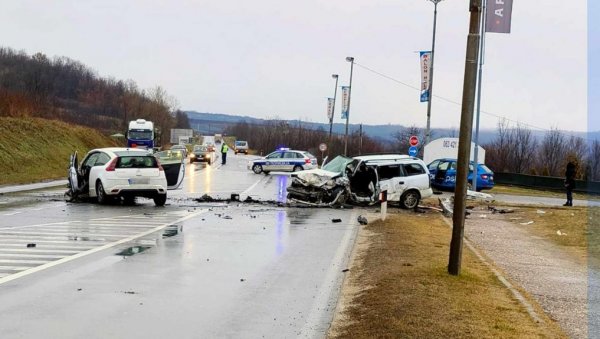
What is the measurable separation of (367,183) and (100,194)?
8.44 metres

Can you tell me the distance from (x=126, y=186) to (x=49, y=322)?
40.0ft

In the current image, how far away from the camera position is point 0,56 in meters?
125

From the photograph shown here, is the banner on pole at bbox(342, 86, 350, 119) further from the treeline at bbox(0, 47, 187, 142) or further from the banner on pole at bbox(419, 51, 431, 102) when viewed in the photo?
the treeline at bbox(0, 47, 187, 142)

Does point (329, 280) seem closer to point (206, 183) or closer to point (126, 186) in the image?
point (126, 186)

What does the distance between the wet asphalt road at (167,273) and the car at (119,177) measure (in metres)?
1.39

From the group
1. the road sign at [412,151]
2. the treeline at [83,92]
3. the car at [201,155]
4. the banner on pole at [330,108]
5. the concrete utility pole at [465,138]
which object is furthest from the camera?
the treeline at [83,92]

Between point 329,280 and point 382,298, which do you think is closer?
point 382,298

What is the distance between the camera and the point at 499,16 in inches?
771

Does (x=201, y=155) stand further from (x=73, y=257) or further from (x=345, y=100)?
(x=73, y=257)

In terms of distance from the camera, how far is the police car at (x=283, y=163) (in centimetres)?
4038

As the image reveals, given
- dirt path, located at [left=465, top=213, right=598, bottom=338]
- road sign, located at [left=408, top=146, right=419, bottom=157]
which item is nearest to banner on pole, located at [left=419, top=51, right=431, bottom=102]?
road sign, located at [left=408, top=146, right=419, bottom=157]

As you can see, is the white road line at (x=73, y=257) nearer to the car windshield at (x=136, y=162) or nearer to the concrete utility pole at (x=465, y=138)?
the car windshield at (x=136, y=162)

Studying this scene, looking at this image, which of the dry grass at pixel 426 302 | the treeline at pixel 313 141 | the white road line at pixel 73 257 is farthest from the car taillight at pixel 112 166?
the treeline at pixel 313 141

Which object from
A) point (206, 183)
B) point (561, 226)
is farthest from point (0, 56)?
point (561, 226)
